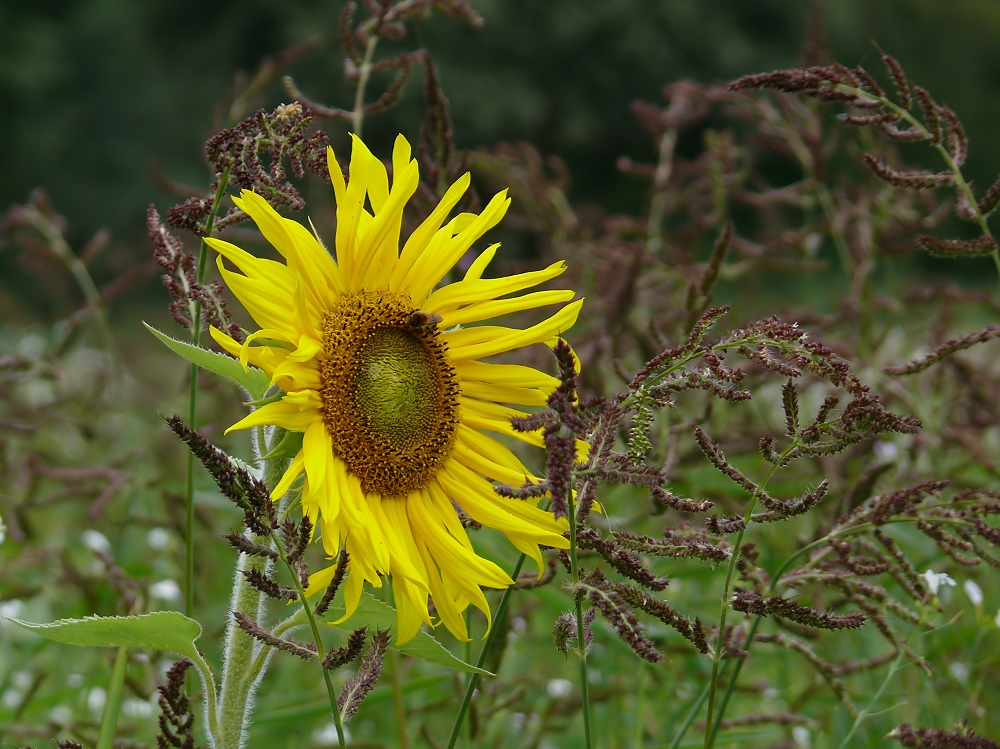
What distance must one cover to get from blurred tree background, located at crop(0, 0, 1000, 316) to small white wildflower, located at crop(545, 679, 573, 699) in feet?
48.0

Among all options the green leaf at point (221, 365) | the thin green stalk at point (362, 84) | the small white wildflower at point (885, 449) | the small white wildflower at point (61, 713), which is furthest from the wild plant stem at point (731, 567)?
the small white wildflower at point (61, 713)

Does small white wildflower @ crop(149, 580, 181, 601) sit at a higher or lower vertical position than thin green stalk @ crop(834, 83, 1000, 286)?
lower

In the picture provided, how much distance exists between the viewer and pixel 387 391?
1.32 metres

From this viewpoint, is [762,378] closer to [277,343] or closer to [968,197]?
[968,197]

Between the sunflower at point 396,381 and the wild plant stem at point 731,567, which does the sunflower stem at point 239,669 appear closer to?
the sunflower at point 396,381

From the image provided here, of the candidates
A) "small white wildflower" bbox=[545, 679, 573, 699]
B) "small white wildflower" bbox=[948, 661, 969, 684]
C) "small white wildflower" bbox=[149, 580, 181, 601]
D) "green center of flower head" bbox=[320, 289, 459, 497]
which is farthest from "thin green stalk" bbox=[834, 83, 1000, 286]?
"small white wildflower" bbox=[149, 580, 181, 601]

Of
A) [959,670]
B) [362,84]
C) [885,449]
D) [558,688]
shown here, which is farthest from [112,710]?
[885,449]

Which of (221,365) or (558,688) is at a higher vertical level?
(221,365)

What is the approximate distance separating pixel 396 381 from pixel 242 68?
1739 centimetres

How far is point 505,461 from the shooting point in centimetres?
140

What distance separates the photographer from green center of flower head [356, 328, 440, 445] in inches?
50.8

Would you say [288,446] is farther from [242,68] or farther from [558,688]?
[242,68]

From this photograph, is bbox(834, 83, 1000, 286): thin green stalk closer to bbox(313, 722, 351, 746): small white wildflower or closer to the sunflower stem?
A: the sunflower stem

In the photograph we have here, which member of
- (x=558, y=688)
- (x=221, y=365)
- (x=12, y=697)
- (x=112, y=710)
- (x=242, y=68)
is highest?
(x=221, y=365)
